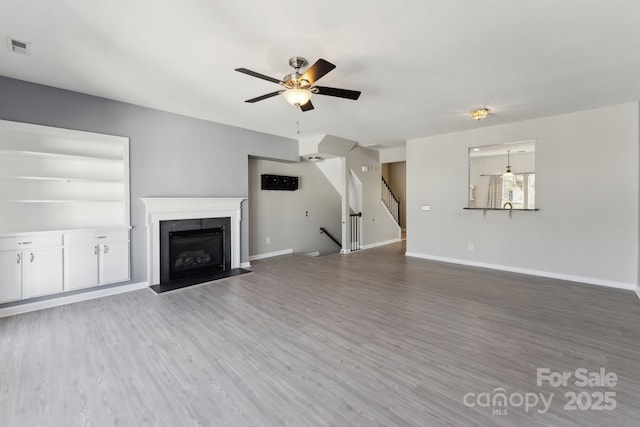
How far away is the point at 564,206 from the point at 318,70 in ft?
16.2

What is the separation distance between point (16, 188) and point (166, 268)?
2.16 m

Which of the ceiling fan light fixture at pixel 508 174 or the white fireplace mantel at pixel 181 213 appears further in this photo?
the ceiling fan light fixture at pixel 508 174

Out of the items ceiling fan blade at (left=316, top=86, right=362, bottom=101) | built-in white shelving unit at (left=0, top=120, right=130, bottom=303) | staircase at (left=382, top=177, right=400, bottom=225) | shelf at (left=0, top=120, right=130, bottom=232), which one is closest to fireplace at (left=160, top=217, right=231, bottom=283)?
built-in white shelving unit at (left=0, top=120, right=130, bottom=303)

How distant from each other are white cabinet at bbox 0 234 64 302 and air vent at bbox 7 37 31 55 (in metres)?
2.12

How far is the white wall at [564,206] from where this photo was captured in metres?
4.30

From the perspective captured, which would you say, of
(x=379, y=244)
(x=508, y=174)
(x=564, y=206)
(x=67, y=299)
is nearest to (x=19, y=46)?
(x=67, y=299)

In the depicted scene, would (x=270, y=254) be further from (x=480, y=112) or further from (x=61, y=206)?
(x=480, y=112)

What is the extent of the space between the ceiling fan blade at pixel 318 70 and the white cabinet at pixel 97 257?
11.9ft

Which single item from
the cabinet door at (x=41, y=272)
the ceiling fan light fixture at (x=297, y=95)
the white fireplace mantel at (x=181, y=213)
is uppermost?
the ceiling fan light fixture at (x=297, y=95)

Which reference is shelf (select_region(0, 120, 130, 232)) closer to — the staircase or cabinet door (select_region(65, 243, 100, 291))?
cabinet door (select_region(65, 243, 100, 291))

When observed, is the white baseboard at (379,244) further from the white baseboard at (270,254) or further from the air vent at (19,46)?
the air vent at (19,46)

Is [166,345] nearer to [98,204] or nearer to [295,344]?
[295,344]

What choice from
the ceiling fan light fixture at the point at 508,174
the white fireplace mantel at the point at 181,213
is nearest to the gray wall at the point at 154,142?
the white fireplace mantel at the point at 181,213

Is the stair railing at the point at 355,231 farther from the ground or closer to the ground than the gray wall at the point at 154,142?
closer to the ground
